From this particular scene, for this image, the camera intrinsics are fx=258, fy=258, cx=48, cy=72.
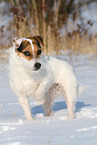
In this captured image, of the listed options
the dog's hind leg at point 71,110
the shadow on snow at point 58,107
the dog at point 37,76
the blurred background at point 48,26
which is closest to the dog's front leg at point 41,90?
the dog at point 37,76

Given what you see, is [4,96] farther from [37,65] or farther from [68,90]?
[37,65]

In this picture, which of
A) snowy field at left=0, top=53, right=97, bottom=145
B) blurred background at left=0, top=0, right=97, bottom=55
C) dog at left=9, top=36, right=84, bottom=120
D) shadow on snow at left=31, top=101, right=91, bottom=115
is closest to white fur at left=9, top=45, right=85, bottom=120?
dog at left=9, top=36, right=84, bottom=120

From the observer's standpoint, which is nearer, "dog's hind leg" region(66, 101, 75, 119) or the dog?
the dog

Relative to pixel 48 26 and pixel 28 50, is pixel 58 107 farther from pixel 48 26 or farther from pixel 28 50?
pixel 48 26

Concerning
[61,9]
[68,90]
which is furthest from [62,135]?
[61,9]

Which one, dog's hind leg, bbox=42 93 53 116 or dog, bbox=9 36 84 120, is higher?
dog, bbox=9 36 84 120

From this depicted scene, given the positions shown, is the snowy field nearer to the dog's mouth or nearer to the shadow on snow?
the shadow on snow

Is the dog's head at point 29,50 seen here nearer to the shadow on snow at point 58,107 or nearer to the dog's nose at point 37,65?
the dog's nose at point 37,65

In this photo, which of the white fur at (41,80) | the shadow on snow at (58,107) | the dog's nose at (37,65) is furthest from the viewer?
the shadow on snow at (58,107)

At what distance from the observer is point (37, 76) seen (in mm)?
2848

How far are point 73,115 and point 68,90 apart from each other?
30cm

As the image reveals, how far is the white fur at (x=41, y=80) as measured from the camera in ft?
9.14

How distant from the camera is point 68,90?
306cm

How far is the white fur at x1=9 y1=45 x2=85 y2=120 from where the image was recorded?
279 cm
